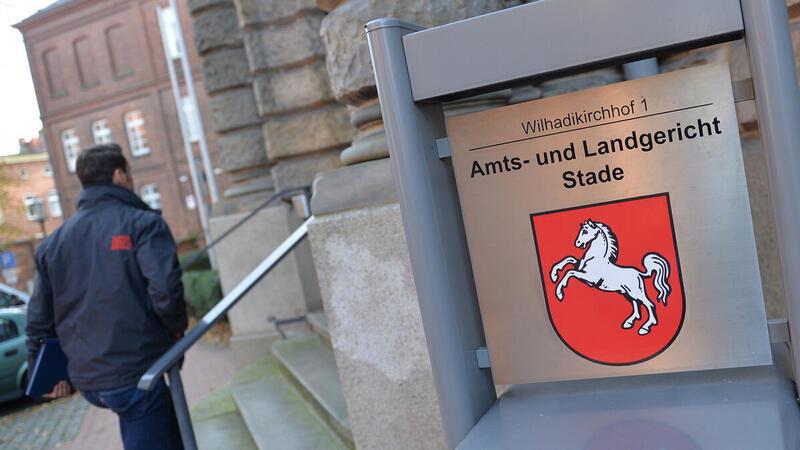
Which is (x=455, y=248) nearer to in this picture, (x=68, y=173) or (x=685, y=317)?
(x=685, y=317)

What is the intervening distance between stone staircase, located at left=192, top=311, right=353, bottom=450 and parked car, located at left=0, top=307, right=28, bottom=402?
5.11m

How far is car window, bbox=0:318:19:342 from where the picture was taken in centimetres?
917

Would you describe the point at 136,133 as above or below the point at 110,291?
above

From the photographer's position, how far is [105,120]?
29422 millimetres

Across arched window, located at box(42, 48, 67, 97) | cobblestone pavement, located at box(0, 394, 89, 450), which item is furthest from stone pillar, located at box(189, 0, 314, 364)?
arched window, located at box(42, 48, 67, 97)

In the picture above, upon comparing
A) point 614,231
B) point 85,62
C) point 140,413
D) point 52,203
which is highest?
point 85,62

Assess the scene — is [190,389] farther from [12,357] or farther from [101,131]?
[101,131]

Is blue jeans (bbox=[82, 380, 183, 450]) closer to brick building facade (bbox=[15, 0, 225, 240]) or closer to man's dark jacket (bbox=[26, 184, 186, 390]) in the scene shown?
man's dark jacket (bbox=[26, 184, 186, 390])

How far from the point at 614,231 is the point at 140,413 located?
2.44 meters

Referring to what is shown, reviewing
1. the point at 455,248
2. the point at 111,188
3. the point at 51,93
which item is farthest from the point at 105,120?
the point at 455,248

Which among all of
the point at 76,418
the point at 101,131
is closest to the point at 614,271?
the point at 76,418

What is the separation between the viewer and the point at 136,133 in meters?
29.0

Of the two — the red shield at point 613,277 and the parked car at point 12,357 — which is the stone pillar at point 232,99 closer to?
the parked car at point 12,357

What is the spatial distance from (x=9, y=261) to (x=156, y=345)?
20.5m
